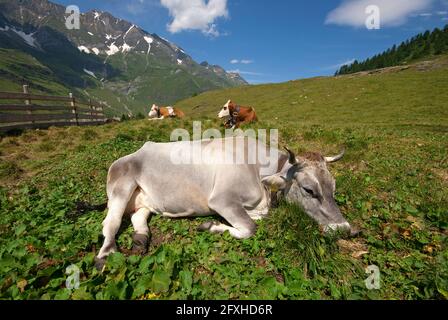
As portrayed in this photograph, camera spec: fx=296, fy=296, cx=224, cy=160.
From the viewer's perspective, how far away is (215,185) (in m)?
5.46

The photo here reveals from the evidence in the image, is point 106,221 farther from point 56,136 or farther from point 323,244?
point 56,136

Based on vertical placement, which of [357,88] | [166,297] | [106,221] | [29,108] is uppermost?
[357,88]

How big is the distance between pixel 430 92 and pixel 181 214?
47.2 m

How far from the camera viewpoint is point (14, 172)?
8.73 metres

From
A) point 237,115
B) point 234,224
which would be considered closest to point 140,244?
point 234,224

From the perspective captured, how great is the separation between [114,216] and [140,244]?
83 centimetres

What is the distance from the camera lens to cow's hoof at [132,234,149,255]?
4.53 m

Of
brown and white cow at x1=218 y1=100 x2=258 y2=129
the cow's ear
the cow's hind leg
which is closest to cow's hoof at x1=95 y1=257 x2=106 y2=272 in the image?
the cow's hind leg

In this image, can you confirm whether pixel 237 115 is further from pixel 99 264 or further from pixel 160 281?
pixel 160 281

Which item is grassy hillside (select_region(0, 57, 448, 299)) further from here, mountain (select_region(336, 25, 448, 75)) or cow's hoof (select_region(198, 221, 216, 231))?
mountain (select_region(336, 25, 448, 75))

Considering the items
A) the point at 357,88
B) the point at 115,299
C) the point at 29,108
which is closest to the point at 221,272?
the point at 115,299

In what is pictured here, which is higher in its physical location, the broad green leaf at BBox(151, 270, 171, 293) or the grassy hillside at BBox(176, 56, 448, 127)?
the grassy hillside at BBox(176, 56, 448, 127)

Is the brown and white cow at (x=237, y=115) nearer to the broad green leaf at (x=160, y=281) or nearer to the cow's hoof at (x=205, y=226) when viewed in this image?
the cow's hoof at (x=205, y=226)

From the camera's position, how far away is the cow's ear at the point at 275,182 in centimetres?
539
